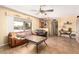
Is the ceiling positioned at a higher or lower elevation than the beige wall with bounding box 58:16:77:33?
higher

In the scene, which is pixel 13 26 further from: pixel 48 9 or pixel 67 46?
pixel 67 46

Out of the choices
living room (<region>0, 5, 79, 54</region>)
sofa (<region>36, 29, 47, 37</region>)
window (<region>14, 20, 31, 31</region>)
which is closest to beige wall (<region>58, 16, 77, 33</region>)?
living room (<region>0, 5, 79, 54</region>)

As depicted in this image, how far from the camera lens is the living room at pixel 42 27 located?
6.79 ft

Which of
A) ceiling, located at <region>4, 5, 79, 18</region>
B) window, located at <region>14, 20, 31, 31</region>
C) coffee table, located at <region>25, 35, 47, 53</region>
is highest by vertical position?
ceiling, located at <region>4, 5, 79, 18</region>

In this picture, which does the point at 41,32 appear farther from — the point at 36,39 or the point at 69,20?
the point at 69,20

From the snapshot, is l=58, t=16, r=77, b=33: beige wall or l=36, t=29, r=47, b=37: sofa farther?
l=36, t=29, r=47, b=37: sofa

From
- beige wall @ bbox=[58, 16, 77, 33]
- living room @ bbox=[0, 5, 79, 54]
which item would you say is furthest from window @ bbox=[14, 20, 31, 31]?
Result: beige wall @ bbox=[58, 16, 77, 33]

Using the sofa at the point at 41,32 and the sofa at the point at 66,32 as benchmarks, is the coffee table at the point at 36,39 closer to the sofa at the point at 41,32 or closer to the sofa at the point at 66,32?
the sofa at the point at 41,32

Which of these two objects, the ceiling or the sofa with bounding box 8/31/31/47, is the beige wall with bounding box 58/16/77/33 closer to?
the ceiling

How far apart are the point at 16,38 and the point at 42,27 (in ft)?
2.21

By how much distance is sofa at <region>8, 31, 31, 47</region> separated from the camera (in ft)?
6.91

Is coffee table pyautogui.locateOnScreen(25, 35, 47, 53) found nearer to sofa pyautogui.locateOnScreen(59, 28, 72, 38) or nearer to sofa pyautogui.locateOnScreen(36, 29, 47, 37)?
sofa pyautogui.locateOnScreen(36, 29, 47, 37)

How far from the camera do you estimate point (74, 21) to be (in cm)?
216

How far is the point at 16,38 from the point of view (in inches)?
86.6
